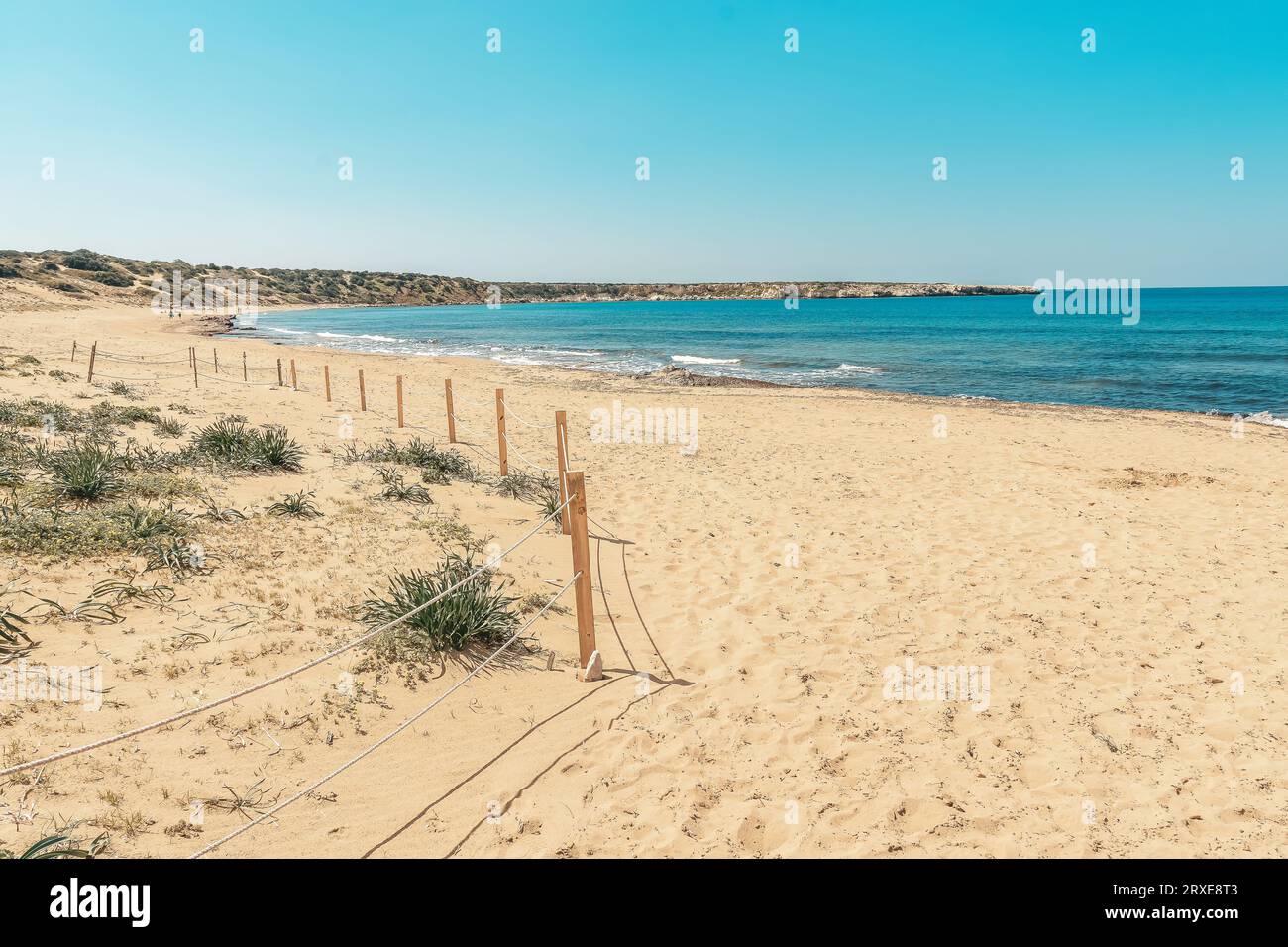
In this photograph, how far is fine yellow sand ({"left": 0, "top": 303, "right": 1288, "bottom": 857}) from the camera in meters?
A: 3.67

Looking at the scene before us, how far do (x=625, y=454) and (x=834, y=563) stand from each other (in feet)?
21.4

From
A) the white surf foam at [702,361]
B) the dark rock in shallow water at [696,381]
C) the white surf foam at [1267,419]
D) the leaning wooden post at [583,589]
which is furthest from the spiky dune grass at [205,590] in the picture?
the white surf foam at [702,361]

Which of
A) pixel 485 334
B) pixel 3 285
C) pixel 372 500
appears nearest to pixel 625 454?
pixel 372 500

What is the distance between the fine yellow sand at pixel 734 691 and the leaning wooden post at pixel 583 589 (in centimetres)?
18

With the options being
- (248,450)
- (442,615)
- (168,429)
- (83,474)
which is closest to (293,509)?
(83,474)

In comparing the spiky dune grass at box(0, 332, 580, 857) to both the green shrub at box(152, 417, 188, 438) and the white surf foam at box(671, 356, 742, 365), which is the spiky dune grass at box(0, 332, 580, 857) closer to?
the green shrub at box(152, 417, 188, 438)

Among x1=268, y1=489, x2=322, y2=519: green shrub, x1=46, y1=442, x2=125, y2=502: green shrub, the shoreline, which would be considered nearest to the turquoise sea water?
the shoreline

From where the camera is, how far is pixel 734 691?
5230 mm

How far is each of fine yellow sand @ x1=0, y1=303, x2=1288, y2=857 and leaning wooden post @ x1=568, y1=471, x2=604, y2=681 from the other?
0.18 m

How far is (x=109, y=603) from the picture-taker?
17.5ft

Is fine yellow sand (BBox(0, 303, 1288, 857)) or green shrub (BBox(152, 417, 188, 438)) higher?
green shrub (BBox(152, 417, 188, 438))

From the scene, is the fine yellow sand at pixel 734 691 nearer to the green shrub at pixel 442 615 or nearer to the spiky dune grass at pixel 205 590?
the spiky dune grass at pixel 205 590
